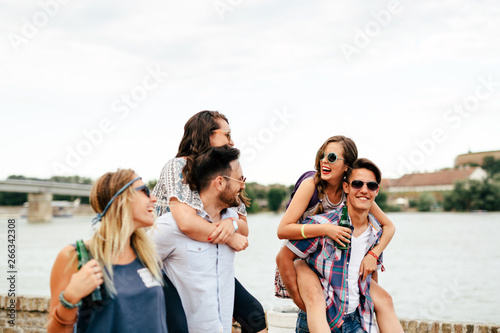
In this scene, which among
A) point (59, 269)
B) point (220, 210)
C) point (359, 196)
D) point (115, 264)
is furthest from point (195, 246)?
point (359, 196)

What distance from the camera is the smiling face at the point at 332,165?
114 inches

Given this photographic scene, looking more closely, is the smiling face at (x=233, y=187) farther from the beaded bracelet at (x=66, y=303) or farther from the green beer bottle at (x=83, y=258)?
the beaded bracelet at (x=66, y=303)

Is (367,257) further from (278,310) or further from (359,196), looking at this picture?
(278,310)

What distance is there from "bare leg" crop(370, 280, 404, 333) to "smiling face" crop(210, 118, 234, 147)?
48.2 inches

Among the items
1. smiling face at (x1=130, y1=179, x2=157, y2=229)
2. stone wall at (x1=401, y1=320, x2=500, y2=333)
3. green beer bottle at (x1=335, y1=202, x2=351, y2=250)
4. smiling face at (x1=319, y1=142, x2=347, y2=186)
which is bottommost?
stone wall at (x1=401, y1=320, x2=500, y2=333)

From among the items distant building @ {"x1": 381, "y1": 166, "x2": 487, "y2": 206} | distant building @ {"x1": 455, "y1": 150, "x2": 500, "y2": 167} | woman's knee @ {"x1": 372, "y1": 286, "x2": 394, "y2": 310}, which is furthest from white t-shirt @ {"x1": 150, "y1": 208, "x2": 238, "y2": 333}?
distant building @ {"x1": 455, "y1": 150, "x2": 500, "y2": 167}

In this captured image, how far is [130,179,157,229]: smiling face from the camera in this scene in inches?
86.4

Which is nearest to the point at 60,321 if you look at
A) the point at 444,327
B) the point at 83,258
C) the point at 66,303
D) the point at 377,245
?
the point at 66,303

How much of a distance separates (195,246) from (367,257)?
101cm

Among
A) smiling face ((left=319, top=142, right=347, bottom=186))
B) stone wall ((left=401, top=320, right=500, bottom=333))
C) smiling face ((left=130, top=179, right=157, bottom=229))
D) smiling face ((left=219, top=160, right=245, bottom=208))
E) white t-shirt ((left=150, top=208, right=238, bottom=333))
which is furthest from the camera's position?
stone wall ((left=401, top=320, right=500, bottom=333))

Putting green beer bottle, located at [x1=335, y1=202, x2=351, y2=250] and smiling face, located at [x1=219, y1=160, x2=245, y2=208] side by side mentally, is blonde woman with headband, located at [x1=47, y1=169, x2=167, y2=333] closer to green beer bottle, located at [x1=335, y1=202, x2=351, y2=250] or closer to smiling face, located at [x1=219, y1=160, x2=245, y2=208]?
smiling face, located at [x1=219, y1=160, x2=245, y2=208]

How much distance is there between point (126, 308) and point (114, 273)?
0.15m

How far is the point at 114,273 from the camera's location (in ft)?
6.89

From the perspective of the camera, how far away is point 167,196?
2736 millimetres
